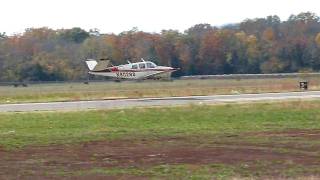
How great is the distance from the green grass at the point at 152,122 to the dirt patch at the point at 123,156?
2085mm

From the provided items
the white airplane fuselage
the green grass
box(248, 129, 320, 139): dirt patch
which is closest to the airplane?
the white airplane fuselage

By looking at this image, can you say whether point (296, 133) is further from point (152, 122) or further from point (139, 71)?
point (139, 71)

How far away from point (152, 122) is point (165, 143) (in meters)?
7.85

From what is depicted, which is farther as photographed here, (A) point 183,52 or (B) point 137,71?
(A) point 183,52

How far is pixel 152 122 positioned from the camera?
31.5 meters

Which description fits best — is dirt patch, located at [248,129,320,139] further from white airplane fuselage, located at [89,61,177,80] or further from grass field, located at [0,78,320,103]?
white airplane fuselage, located at [89,61,177,80]

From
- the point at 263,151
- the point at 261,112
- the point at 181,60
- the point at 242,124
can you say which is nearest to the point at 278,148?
the point at 263,151

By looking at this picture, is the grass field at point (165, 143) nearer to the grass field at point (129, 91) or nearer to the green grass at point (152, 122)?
the green grass at point (152, 122)

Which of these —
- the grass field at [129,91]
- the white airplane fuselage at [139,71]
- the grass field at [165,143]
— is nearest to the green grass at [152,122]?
the grass field at [165,143]

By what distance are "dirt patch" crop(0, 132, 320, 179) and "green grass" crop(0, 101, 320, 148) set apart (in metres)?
2.08

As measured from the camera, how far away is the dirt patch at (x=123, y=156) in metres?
18.6

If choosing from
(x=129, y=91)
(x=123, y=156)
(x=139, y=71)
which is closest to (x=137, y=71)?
(x=139, y=71)

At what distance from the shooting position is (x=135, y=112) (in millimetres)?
35750

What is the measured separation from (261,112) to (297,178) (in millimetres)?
18841
